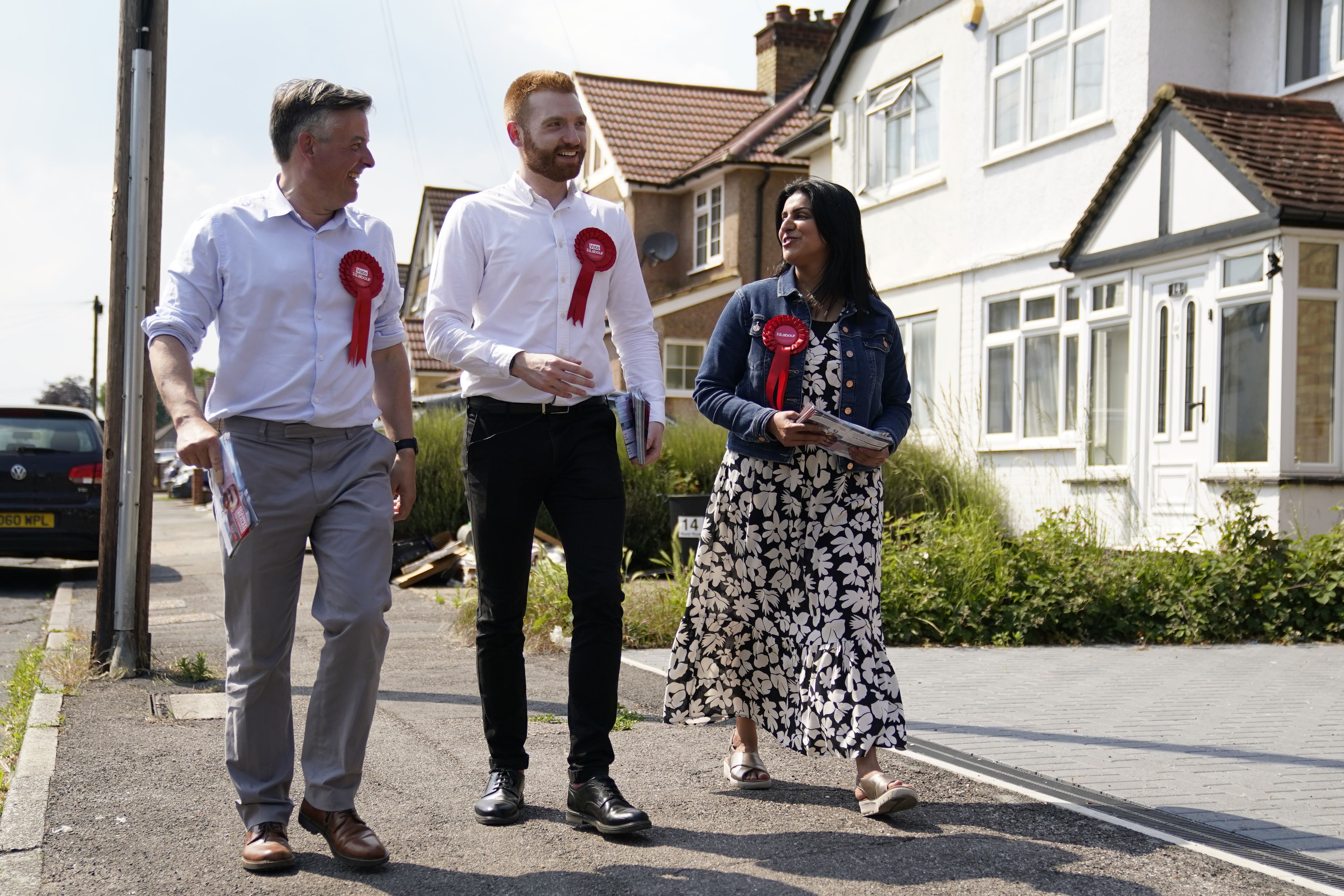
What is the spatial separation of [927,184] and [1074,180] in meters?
2.96

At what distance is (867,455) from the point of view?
432 centimetres

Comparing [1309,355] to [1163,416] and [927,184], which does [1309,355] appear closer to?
[1163,416]

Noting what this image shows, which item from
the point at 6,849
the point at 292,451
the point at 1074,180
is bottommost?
the point at 6,849

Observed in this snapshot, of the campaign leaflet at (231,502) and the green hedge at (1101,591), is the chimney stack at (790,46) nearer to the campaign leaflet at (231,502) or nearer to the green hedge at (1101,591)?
the green hedge at (1101,591)

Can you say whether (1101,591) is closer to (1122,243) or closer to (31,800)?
(1122,243)

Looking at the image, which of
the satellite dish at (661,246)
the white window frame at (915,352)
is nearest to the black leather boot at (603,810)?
the white window frame at (915,352)

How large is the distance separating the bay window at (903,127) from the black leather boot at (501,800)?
588 inches

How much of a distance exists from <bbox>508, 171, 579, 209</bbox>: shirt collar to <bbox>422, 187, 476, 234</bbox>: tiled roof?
41160 millimetres

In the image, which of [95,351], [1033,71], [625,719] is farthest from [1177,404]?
[95,351]

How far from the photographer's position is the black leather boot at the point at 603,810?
393cm

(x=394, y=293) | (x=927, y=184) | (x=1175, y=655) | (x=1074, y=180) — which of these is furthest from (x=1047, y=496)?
(x=394, y=293)

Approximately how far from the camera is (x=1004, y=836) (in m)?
4.05

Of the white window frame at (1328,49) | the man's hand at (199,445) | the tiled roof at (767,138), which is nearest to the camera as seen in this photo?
the man's hand at (199,445)

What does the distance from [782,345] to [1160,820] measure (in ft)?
6.44
